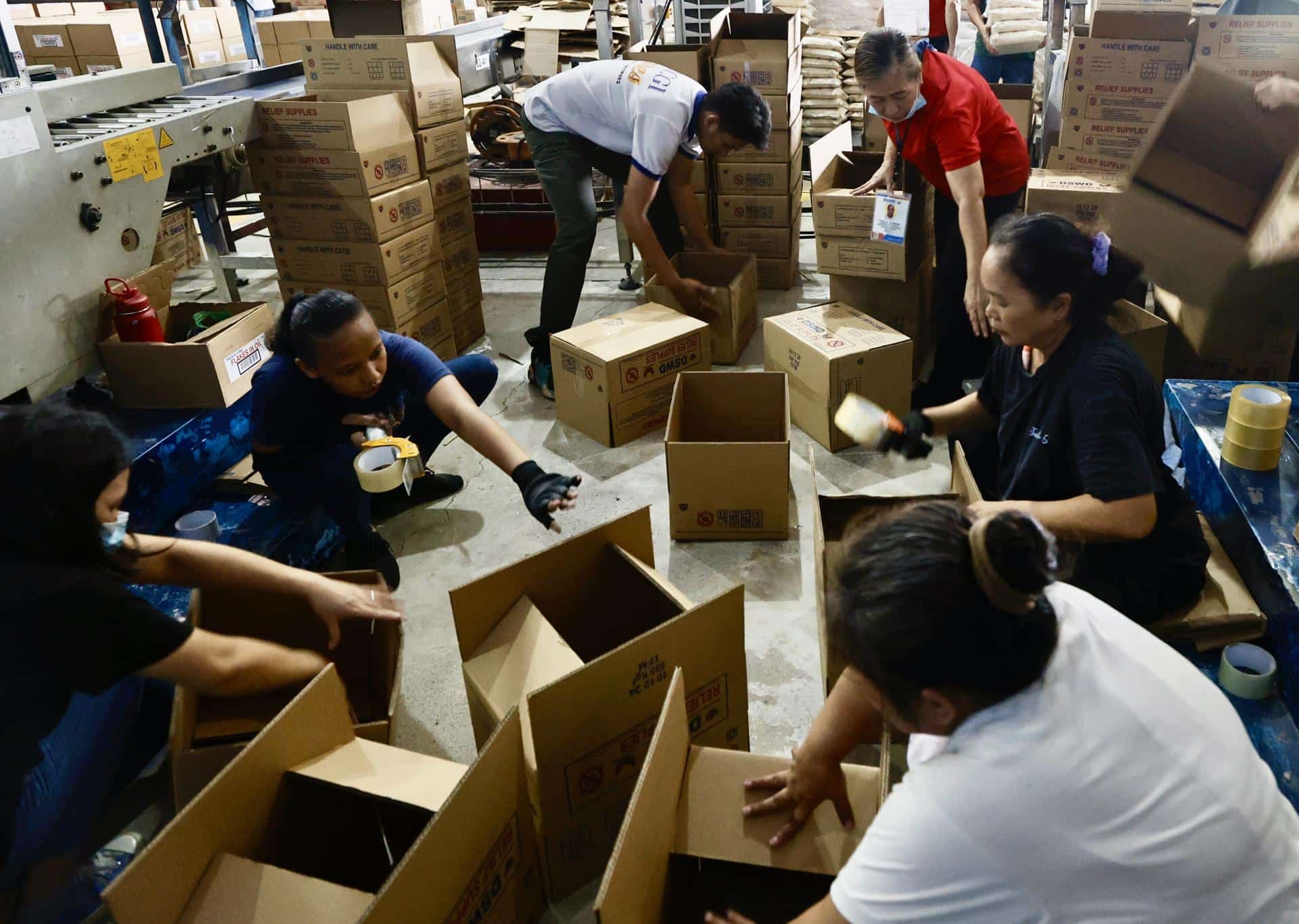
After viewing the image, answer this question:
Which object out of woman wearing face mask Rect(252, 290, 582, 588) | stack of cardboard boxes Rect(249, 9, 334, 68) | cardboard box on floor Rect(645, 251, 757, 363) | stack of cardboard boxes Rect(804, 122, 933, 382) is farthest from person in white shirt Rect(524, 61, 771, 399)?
stack of cardboard boxes Rect(249, 9, 334, 68)

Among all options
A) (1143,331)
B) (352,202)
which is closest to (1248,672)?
(1143,331)

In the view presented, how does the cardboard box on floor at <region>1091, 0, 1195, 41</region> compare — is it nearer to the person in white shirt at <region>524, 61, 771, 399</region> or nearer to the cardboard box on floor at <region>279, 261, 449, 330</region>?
the person in white shirt at <region>524, 61, 771, 399</region>

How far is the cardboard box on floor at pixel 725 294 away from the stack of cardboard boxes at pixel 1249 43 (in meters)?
1.87

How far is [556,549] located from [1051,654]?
43.5 inches

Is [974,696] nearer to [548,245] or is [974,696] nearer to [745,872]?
[745,872]

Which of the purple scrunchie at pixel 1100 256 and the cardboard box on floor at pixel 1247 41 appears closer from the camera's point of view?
the purple scrunchie at pixel 1100 256

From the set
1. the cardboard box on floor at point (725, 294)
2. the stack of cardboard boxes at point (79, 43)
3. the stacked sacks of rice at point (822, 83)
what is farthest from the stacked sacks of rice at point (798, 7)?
the stack of cardboard boxes at point (79, 43)

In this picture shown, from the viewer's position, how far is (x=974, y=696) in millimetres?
908

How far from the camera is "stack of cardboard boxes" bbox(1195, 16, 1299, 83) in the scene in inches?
132

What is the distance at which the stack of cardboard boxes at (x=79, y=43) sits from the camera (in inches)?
220

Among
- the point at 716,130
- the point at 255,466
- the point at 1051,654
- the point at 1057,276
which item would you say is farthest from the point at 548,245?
the point at 1051,654

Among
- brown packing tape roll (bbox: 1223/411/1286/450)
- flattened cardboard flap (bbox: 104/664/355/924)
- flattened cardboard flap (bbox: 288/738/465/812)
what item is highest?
brown packing tape roll (bbox: 1223/411/1286/450)

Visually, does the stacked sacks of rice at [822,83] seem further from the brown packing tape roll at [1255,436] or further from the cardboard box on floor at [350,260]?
the brown packing tape roll at [1255,436]

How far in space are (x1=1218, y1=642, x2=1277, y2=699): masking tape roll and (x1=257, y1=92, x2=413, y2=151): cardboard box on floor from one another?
3.04 metres
